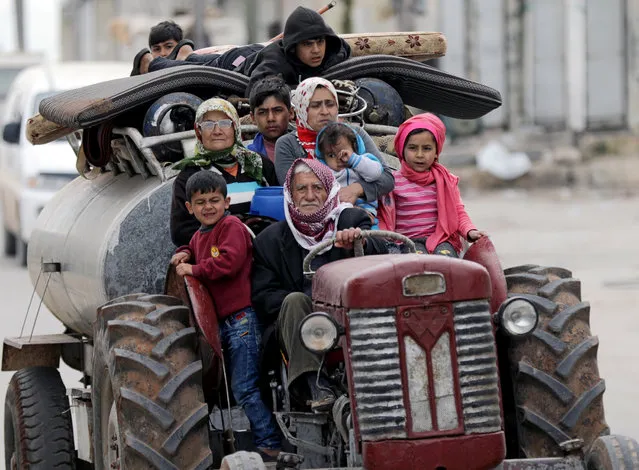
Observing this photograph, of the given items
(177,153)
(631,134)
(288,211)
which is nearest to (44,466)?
(177,153)

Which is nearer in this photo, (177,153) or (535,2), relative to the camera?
(177,153)

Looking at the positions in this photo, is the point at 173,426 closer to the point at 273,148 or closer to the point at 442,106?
the point at 273,148

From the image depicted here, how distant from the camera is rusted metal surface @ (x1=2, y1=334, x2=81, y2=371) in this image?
338 inches

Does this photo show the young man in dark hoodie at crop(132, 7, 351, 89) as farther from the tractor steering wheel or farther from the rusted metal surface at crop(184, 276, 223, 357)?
the tractor steering wheel

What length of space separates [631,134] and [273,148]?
22.9 meters

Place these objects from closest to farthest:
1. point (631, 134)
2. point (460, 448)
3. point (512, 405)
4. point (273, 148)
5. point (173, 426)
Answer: point (460, 448), point (173, 426), point (512, 405), point (273, 148), point (631, 134)

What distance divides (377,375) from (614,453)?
905 mm

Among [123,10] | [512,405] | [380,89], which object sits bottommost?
[512,405]

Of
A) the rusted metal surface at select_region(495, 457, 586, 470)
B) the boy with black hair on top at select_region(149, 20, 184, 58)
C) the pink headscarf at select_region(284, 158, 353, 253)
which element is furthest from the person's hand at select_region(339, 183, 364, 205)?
the boy with black hair on top at select_region(149, 20, 184, 58)

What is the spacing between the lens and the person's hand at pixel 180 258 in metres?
6.62

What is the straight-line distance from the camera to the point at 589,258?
19.4 metres

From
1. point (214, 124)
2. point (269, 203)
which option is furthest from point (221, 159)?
point (269, 203)

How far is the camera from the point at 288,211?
255 inches

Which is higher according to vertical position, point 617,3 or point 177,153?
point 617,3
